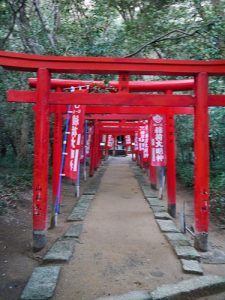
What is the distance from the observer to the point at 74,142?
7613mm

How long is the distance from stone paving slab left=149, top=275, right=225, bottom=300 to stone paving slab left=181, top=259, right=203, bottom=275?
A: 0.20m

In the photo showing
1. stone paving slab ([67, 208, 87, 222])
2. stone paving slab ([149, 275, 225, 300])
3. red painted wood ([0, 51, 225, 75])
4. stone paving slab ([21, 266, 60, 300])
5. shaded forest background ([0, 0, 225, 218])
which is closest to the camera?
stone paving slab ([21, 266, 60, 300])

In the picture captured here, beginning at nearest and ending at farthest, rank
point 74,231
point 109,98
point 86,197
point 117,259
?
point 117,259
point 109,98
point 74,231
point 86,197

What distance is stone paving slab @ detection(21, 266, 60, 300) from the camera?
13.4 feet

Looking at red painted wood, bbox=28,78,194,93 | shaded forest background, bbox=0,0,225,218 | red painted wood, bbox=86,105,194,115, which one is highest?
shaded forest background, bbox=0,0,225,218

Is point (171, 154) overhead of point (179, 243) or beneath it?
overhead

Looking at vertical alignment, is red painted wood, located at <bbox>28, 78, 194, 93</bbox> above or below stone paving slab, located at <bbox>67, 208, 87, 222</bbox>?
above

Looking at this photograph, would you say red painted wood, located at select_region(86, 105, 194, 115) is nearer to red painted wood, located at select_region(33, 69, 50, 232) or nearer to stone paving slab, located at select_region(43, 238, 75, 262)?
red painted wood, located at select_region(33, 69, 50, 232)

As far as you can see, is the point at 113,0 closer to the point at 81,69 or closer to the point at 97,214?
the point at 81,69

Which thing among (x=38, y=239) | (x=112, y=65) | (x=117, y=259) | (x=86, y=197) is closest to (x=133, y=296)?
(x=117, y=259)

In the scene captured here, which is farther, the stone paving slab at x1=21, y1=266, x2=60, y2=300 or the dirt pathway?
the dirt pathway

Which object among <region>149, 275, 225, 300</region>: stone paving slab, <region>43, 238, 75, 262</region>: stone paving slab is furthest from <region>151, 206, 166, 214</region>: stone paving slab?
<region>149, 275, 225, 300</region>: stone paving slab

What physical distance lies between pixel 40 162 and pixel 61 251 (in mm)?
1488

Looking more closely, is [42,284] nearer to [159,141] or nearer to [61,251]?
[61,251]
